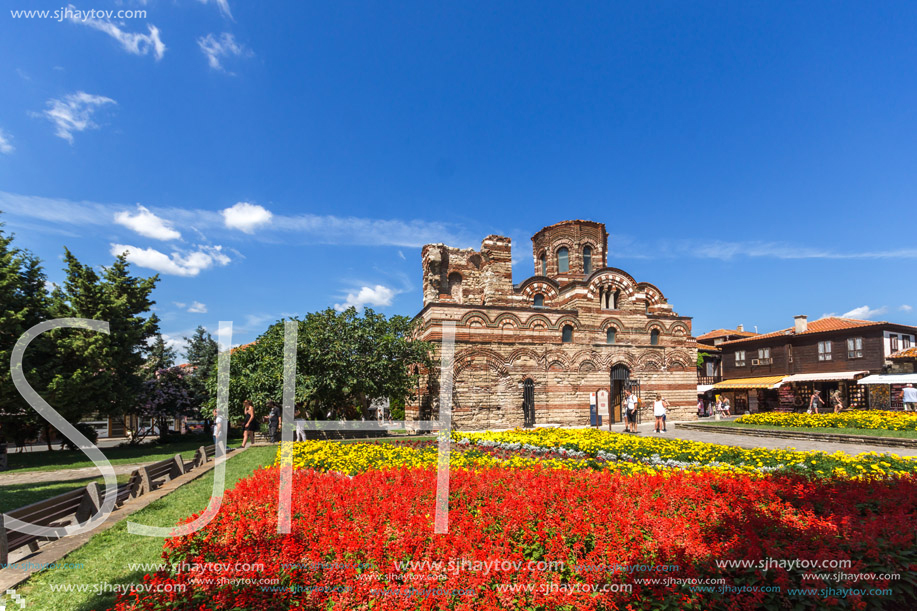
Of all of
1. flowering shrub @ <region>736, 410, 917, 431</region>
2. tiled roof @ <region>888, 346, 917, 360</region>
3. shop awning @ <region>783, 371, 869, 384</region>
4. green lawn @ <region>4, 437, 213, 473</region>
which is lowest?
green lawn @ <region>4, 437, 213, 473</region>

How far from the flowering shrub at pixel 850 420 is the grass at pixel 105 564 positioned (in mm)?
19490

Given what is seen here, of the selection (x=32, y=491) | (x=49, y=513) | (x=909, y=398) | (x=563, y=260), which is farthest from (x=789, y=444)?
(x=32, y=491)

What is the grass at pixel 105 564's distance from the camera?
14.1 feet

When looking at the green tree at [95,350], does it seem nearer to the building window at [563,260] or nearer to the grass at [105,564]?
the grass at [105,564]

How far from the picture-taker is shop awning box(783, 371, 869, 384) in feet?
90.2

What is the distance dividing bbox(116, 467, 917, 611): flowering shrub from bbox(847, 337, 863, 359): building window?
29.8 m

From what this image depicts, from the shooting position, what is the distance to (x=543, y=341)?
72.5ft

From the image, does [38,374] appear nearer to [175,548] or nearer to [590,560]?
[175,548]

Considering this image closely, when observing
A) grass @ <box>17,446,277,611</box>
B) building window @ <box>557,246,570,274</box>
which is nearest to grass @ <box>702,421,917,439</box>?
building window @ <box>557,246,570,274</box>

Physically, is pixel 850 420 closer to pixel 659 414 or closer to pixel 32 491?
pixel 659 414

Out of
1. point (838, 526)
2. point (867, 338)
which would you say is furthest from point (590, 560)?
point (867, 338)

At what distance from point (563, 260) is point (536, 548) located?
25.2 metres

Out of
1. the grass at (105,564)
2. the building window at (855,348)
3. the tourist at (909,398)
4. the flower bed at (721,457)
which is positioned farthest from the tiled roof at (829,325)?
the grass at (105,564)

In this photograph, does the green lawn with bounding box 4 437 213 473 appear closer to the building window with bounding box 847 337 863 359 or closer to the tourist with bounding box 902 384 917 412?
the tourist with bounding box 902 384 917 412
